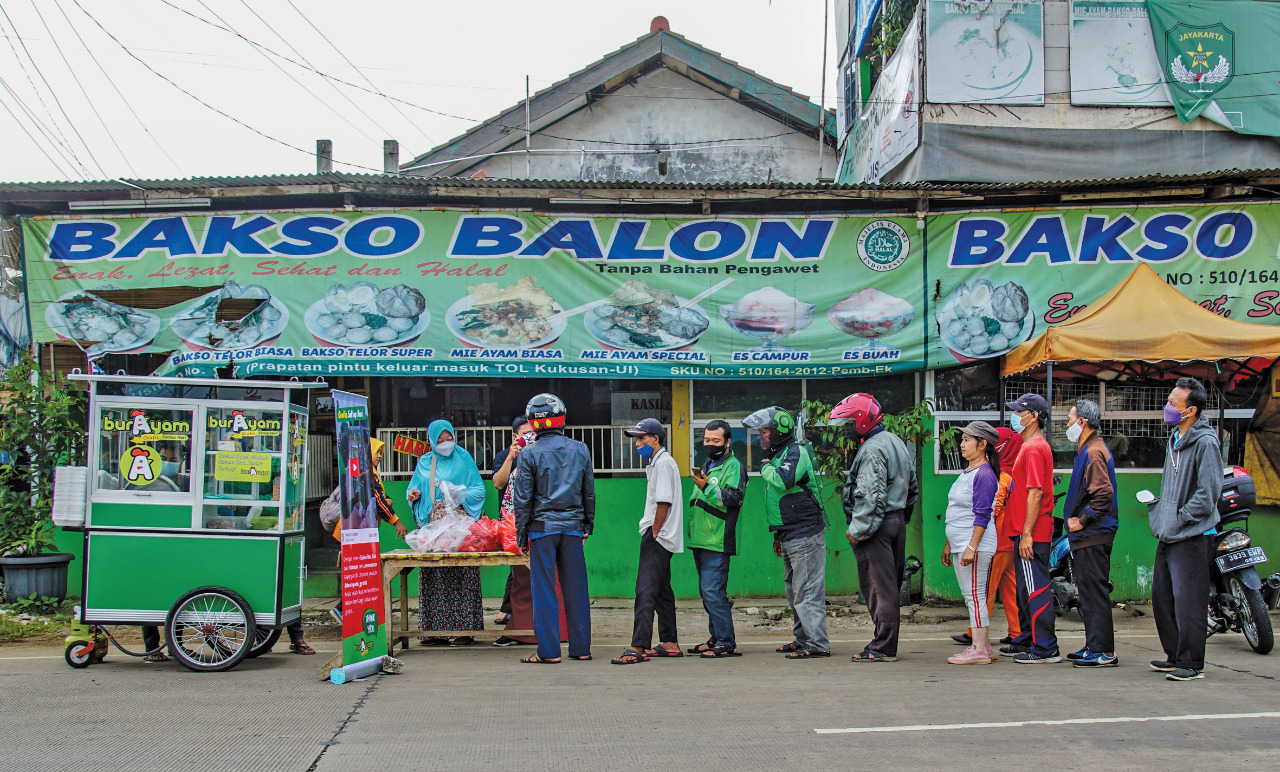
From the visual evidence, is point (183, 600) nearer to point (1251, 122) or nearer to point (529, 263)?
point (529, 263)

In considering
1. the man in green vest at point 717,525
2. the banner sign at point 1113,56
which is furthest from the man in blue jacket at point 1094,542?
the banner sign at point 1113,56

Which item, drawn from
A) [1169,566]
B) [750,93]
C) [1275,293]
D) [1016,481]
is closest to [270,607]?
[1016,481]

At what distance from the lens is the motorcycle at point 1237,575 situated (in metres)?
7.15

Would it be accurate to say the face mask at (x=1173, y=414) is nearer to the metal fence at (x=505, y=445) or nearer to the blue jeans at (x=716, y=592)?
the blue jeans at (x=716, y=592)

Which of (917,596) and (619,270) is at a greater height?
(619,270)

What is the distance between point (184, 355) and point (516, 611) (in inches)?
181

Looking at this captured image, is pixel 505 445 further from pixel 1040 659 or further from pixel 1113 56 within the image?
pixel 1113 56

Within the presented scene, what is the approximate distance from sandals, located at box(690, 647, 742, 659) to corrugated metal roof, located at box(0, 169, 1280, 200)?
15.3 ft

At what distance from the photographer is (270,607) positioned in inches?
260

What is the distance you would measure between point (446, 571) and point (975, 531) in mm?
4133

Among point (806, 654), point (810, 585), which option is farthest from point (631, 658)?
point (810, 585)

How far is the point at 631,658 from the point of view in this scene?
6812 millimetres

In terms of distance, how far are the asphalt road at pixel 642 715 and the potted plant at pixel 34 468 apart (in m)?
1.96

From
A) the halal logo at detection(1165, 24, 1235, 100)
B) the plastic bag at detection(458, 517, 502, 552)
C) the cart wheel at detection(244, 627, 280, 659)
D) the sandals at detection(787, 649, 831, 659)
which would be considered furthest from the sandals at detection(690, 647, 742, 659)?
the halal logo at detection(1165, 24, 1235, 100)
